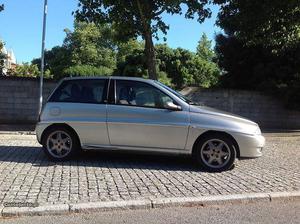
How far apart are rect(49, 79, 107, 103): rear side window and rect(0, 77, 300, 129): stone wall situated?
7.52 m

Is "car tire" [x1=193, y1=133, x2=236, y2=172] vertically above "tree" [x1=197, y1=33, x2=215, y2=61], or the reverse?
"tree" [x1=197, y1=33, x2=215, y2=61]

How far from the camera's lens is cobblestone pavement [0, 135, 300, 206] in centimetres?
702

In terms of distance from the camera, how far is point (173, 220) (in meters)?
6.13

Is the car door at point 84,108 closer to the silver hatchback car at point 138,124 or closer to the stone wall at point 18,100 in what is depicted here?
the silver hatchback car at point 138,124

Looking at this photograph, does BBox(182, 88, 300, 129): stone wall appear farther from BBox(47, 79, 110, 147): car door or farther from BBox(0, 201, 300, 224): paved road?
BBox(0, 201, 300, 224): paved road

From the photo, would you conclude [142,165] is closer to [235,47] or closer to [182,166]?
[182,166]

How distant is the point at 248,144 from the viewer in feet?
29.9

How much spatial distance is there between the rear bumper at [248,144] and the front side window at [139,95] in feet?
4.77

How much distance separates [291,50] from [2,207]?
15.7 metres

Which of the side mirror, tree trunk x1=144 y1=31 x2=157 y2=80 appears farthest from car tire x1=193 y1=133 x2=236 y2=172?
tree trunk x1=144 y1=31 x2=157 y2=80

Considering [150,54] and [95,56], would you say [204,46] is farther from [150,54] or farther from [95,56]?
[150,54]

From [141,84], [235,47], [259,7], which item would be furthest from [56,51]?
[141,84]

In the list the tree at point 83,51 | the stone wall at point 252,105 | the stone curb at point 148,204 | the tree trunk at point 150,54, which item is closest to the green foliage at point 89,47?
the tree at point 83,51

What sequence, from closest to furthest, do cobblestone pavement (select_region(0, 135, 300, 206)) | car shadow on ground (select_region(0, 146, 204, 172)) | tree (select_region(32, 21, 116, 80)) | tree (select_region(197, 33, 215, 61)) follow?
1. cobblestone pavement (select_region(0, 135, 300, 206))
2. car shadow on ground (select_region(0, 146, 204, 172))
3. tree (select_region(197, 33, 215, 61))
4. tree (select_region(32, 21, 116, 80))
